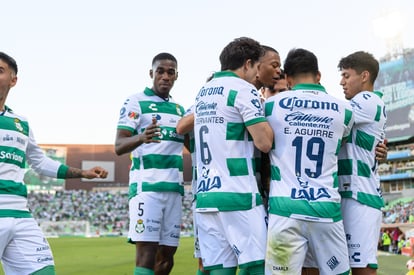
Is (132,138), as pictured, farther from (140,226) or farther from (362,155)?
(362,155)

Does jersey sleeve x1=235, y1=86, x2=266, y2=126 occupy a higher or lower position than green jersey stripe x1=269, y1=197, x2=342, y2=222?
higher

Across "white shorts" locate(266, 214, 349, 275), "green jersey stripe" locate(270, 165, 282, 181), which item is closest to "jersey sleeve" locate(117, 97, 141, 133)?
"green jersey stripe" locate(270, 165, 282, 181)

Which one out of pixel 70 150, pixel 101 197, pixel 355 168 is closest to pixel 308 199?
pixel 355 168

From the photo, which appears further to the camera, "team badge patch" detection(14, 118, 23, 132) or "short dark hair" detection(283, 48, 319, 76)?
"team badge patch" detection(14, 118, 23, 132)

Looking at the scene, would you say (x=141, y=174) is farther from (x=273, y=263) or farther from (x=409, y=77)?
(x=409, y=77)

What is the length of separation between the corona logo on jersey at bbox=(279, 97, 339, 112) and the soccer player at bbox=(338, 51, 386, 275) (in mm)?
555

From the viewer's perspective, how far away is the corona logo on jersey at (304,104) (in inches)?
152

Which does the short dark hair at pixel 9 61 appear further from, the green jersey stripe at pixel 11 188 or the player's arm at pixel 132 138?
the player's arm at pixel 132 138

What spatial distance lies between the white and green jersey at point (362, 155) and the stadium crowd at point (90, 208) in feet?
144

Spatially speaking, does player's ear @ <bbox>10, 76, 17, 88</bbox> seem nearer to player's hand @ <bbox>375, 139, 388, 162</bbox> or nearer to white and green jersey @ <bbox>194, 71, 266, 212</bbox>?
white and green jersey @ <bbox>194, 71, 266, 212</bbox>

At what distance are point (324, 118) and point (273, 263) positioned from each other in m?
1.19

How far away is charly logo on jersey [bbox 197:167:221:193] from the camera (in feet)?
12.9

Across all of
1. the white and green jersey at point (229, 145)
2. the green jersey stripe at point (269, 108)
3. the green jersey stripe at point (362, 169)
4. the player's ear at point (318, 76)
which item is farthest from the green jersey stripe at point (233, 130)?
the green jersey stripe at point (362, 169)

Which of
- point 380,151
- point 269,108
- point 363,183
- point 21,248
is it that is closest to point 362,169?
point 363,183
